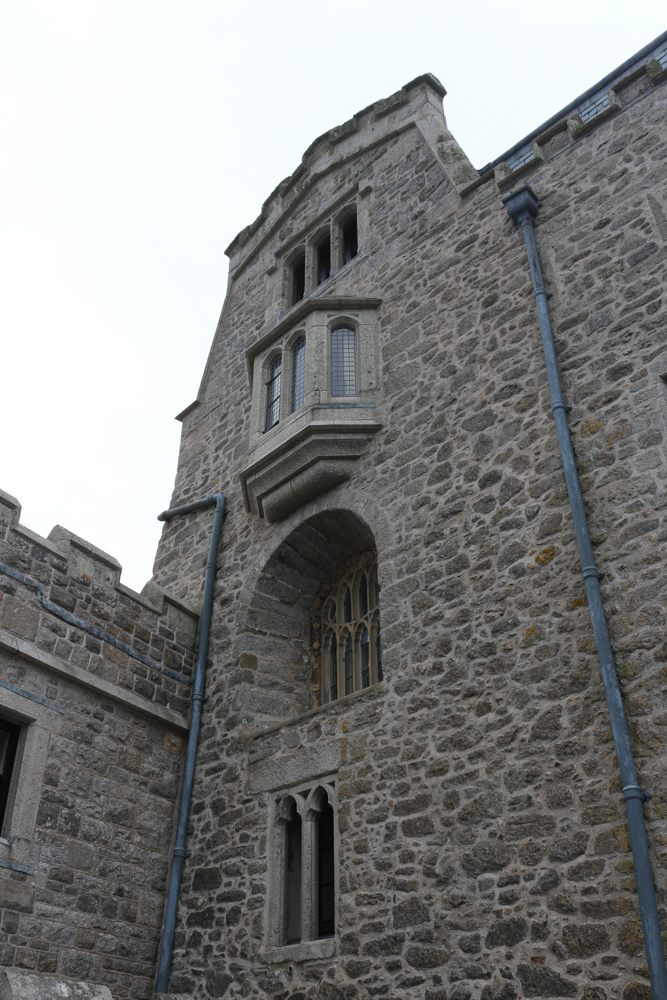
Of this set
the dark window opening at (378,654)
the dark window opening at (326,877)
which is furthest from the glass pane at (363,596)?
the dark window opening at (326,877)

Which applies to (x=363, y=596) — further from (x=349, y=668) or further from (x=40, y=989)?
(x=40, y=989)

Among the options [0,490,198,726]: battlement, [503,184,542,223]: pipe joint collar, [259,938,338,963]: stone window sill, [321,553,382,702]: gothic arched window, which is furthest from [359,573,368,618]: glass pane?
[503,184,542,223]: pipe joint collar

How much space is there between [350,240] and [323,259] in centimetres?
60

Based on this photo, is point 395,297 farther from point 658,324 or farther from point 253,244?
point 253,244

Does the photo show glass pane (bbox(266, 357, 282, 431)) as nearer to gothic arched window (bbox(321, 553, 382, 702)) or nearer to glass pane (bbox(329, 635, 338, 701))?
gothic arched window (bbox(321, 553, 382, 702))

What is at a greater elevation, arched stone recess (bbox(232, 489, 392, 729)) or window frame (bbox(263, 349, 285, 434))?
window frame (bbox(263, 349, 285, 434))

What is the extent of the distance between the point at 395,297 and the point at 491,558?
4.35 meters

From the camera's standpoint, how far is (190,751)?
32.2 feet

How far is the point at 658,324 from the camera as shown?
307 inches

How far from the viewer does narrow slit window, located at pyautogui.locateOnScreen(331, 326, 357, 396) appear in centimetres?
1068

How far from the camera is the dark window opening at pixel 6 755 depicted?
801 cm

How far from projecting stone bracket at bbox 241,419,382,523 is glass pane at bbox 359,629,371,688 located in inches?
69.8

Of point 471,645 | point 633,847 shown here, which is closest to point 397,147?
point 471,645

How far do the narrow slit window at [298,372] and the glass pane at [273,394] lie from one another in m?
0.33
